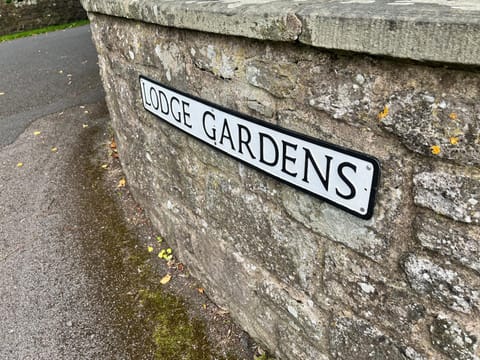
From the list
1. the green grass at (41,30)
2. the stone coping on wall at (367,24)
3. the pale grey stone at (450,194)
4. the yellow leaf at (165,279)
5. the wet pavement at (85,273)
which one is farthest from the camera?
the green grass at (41,30)

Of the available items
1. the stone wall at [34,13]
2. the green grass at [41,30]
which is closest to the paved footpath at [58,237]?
the green grass at [41,30]

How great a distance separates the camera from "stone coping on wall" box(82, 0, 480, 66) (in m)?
Answer: 0.89

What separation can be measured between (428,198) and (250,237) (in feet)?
3.09

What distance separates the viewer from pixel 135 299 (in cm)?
258

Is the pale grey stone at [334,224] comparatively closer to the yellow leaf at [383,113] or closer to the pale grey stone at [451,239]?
the pale grey stone at [451,239]

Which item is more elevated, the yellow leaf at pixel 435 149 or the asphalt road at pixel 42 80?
the yellow leaf at pixel 435 149

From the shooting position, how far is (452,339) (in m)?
1.16

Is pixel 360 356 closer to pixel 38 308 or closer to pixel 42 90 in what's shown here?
pixel 38 308

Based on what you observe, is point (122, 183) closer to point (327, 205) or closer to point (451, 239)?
point (327, 205)

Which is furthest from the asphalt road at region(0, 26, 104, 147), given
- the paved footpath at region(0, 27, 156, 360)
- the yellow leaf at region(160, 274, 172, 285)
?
the yellow leaf at region(160, 274, 172, 285)

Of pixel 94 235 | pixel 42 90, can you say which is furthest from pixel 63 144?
pixel 42 90

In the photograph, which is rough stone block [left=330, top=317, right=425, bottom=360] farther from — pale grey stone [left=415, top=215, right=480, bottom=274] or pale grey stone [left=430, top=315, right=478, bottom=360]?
pale grey stone [left=415, top=215, right=480, bottom=274]

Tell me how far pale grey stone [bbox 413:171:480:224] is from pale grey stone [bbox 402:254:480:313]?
0.57 ft

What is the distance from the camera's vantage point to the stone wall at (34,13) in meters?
13.1
